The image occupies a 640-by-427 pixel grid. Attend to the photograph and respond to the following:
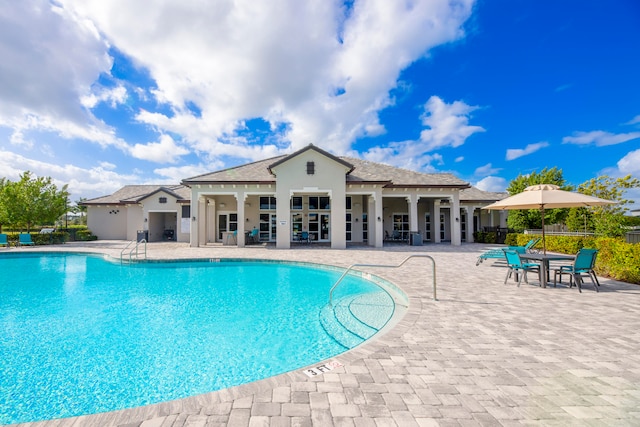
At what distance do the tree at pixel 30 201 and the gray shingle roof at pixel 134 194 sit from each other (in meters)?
2.07

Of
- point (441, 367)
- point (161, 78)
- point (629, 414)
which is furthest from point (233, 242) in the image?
point (629, 414)

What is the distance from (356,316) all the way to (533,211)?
21272 millimetres

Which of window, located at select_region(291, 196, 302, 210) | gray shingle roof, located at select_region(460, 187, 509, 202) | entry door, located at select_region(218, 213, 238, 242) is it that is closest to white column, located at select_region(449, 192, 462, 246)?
gray shingle roof, located at select_region(460, 187, 509, 202)

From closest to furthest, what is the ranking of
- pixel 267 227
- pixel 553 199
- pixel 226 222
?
1. pixel 553 199
2. pixel 267 227
3. pixel 226 222

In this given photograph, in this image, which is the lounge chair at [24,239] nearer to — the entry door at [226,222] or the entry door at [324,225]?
the entry door at [226,222]

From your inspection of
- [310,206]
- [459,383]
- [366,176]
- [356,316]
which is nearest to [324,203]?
[310,206]

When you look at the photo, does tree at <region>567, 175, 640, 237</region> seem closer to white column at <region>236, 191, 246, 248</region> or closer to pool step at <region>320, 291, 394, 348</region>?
pool step at <region>320, 291, 394, 348</region>

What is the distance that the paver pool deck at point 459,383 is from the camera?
2.08m

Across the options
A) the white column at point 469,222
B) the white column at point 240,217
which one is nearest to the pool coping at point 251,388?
the white column at point 240,217

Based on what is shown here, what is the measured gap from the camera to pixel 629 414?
2164 millimetres

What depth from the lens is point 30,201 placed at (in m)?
20.3

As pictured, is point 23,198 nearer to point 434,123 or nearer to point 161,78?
point 161,78

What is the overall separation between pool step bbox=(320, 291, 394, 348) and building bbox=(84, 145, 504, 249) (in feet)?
31.2

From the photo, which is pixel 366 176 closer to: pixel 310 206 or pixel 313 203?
pixel 313 203
